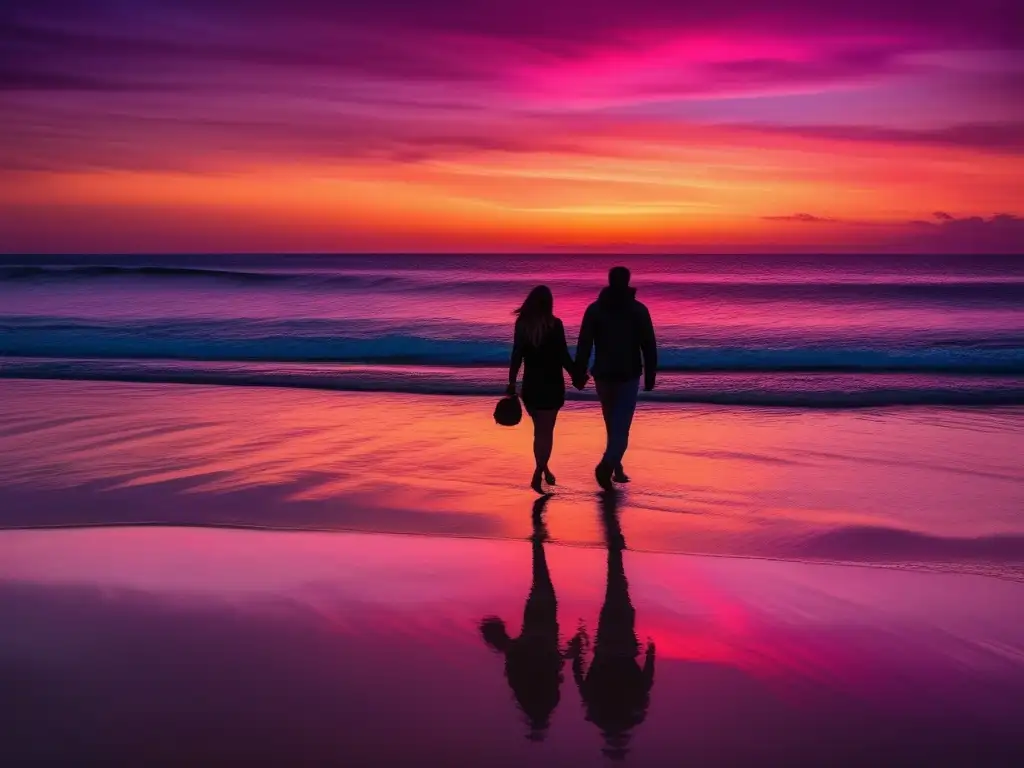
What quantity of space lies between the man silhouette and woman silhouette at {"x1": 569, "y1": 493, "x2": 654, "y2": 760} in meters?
2.66

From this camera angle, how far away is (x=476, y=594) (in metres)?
5.50

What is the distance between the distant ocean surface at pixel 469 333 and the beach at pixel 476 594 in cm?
571

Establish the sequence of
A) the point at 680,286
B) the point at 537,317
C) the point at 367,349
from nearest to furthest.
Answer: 1. the point at 537,317
2. the point at 367,349
3. the point at 680,286

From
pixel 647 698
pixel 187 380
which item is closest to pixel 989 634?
pixel 647 698

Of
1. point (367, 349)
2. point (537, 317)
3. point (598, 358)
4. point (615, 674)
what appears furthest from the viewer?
point (367, 349)

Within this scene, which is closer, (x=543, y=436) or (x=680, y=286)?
(x=543, y=436)

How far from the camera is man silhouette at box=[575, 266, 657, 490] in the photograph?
8102 millimetres

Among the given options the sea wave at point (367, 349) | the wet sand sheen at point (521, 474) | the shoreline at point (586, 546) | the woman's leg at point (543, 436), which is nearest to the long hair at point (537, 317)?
the woman's leg at point (543, 436)

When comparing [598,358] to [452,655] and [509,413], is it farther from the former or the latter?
[452,655]

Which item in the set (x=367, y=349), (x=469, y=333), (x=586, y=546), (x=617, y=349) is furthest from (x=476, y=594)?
(x=469, y=333)

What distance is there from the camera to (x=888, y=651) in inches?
183

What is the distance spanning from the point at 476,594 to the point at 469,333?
26869 millimetres

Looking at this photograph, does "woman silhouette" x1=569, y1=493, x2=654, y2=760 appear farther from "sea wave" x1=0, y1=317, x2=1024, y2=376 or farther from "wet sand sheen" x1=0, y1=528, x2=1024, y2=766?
"sea wave" x1=0, y1=317, x2=1024, y2=376

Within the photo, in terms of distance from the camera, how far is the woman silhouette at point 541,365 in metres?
8.09
